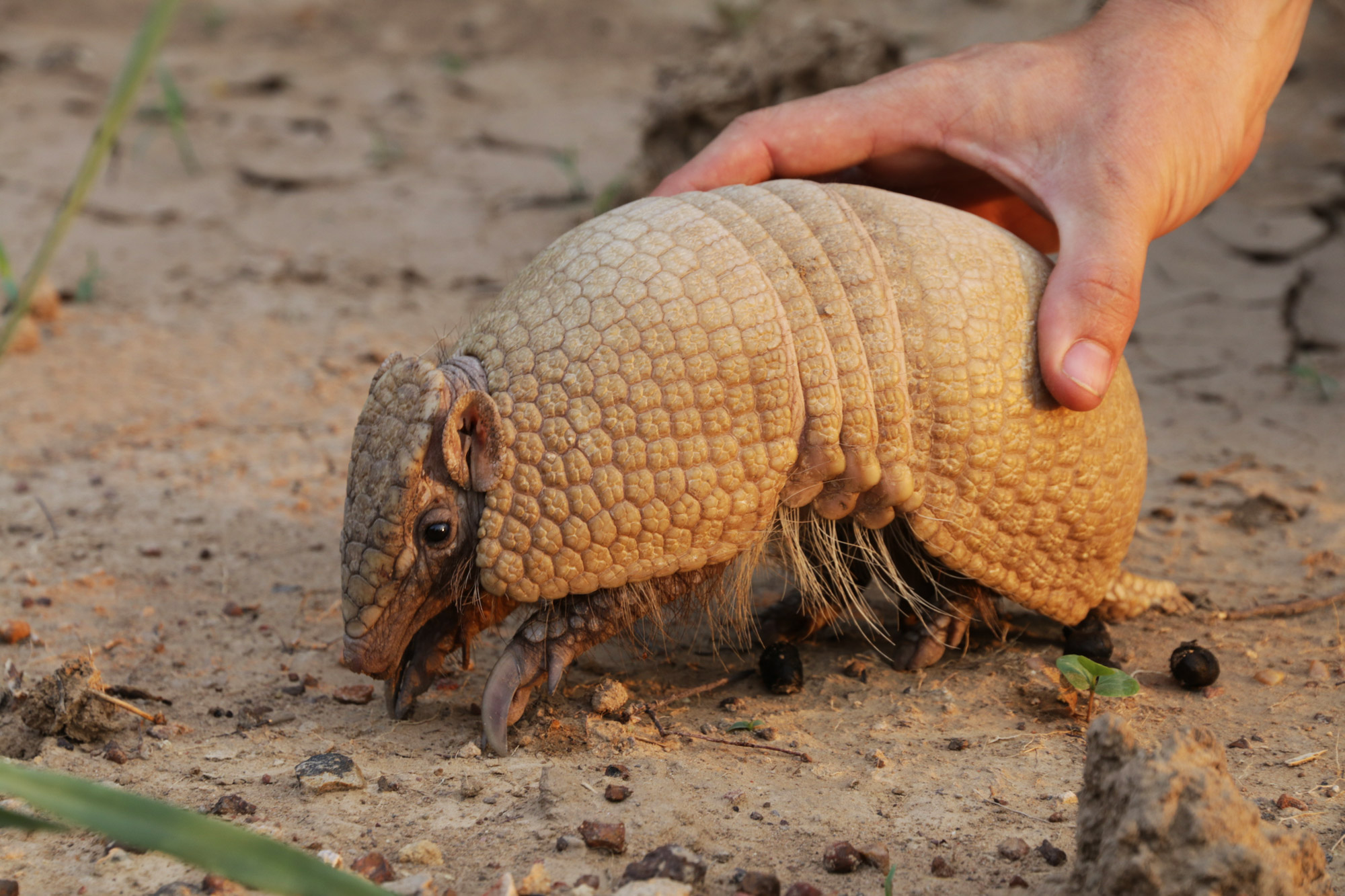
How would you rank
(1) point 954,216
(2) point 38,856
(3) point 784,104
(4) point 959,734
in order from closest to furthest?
1. (2) point 38,856
2. (4) point 959,734
3. (1) point 954,216
4. (3) point 784,104

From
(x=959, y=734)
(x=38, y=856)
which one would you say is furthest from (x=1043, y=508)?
(x=38, y=856)

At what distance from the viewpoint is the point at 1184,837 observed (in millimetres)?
1820

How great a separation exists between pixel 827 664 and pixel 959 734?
2.07ft

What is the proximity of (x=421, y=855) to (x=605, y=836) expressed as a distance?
1.18 feet

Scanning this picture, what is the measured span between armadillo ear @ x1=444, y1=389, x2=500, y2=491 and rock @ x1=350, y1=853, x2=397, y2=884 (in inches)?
34.9

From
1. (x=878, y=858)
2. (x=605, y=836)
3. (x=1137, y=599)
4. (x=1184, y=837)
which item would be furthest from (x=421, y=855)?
(x=1137, y=599)

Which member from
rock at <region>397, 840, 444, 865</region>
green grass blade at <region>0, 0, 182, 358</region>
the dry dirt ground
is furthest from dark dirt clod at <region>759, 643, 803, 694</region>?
green grass blade at <region>0, 0, 182, 358</region>

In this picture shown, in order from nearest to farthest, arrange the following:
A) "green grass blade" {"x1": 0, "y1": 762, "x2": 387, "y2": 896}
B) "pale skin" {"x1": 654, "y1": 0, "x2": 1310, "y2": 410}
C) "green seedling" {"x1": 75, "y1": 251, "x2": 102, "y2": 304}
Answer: "green grass blade" {"x1": 0, "y1": 762, "x2": 387, "y2": 896}, "pale skin" {"x1": 654, "y1": 0, "x2": 1310, "y2": 410}, "green seedling" {"x1": 75, "y1": 251, "x2": 102, "y2": 304}

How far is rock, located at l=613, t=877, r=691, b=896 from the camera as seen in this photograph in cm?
206

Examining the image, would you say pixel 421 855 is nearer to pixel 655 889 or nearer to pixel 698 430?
pixel 655 889

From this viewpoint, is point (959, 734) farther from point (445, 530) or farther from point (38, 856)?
point (38, 856)

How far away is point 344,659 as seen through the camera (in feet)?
9.41

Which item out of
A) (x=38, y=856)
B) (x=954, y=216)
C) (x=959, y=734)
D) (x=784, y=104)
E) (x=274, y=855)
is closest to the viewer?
(x=274, y=855)

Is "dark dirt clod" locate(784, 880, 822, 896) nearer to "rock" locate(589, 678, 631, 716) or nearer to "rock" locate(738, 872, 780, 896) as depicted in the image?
"rock" locate(738, 872, 780, 896)
